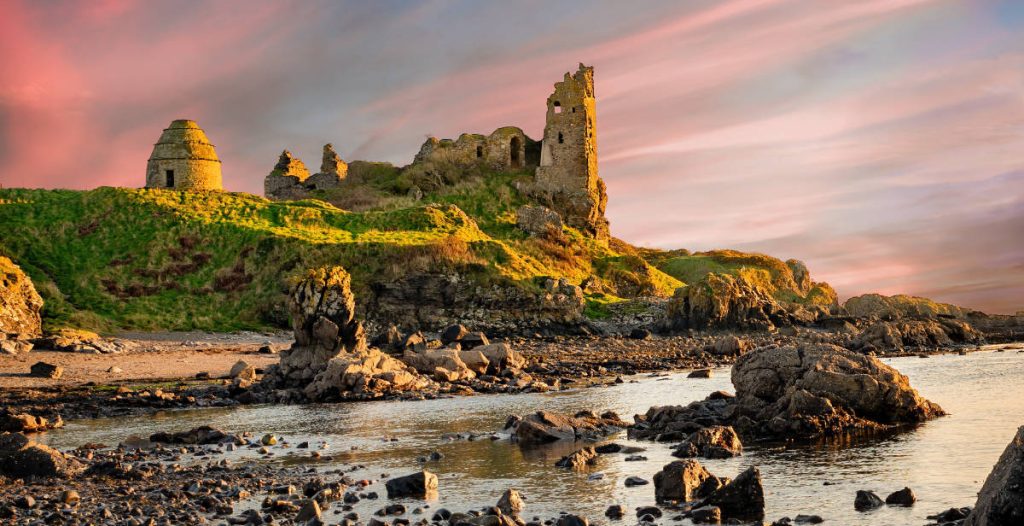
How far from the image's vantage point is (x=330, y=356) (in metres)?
41.7

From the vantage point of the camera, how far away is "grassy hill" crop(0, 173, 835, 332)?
225ft

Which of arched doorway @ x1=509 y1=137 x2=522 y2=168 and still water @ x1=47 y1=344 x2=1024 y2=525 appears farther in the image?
arched doorway @ x1=509 y1=137 x2=522 y2=168

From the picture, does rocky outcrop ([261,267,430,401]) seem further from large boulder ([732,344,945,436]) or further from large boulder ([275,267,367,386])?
large boulder ([732,344,945,436])

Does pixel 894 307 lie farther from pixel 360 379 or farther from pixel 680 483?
pixel 680 483

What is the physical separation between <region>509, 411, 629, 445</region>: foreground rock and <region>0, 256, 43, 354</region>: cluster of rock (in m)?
33.6

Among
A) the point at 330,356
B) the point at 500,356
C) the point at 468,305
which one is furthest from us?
the point at 468,305

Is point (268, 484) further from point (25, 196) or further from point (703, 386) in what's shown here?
point (25, 196)

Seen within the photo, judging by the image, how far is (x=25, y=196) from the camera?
8250cm

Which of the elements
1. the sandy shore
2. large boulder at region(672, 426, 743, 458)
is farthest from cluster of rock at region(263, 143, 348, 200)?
large boulder at region(672, 426, 743, 458)

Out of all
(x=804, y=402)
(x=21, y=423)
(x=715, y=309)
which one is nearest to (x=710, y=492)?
(x=804, y=402)

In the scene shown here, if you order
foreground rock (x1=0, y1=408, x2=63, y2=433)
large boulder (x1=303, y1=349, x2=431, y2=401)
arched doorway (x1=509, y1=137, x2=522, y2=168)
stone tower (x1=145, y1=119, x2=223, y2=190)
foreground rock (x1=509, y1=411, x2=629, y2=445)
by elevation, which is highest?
arched doorway (x1=509, y1=137, x2=522, y2=168)

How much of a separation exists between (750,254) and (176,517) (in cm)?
10968

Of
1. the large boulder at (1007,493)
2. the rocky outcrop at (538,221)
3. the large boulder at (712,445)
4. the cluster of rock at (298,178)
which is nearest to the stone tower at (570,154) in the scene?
the rocky outcrop at (538,221)

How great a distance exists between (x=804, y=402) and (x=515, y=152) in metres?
84.3
